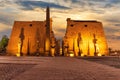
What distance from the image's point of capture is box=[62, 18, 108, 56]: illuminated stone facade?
62.5 metres

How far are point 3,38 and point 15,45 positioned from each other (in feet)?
48.0

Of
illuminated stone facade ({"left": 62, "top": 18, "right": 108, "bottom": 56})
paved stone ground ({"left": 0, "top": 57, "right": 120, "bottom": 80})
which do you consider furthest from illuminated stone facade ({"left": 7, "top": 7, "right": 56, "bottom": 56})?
paved stone ground ({"left": 0, "top": 57, "right": 120, "bottom": 80})

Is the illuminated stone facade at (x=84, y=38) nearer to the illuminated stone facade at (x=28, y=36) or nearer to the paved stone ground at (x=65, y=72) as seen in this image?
the illuminated stone facade at (x=28, y=36)

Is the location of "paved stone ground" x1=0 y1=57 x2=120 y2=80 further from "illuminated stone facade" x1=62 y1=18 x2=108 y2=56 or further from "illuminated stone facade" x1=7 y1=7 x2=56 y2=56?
"illuminated stone facade" x1=7 y1=7 x2=56 y2=56

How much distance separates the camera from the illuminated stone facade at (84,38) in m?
62.5

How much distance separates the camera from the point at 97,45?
2378 inches

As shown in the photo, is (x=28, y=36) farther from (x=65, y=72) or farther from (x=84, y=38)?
(x=65, y=72)

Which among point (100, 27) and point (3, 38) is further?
point (3, 38)

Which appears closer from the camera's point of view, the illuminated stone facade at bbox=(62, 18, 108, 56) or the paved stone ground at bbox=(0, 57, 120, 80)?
the paved stone ground at bbox=(0, 57, 120, 80)

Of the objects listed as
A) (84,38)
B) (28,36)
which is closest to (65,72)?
(84,38)

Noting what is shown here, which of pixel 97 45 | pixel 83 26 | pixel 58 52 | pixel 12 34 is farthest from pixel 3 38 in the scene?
pixel 97 45

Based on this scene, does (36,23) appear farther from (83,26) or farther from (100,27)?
(100,27)

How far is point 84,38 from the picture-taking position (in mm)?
64750

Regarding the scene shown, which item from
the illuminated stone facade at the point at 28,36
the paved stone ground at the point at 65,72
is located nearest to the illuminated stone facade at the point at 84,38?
the illuminated stone facade at the point at 28,36
